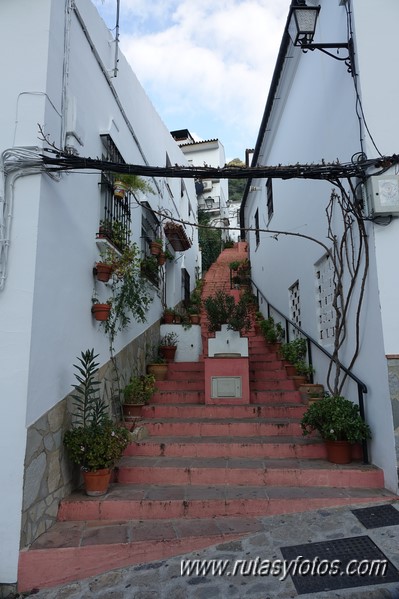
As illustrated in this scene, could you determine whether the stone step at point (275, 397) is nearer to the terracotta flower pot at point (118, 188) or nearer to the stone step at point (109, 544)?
the stone step at point (109, 544)

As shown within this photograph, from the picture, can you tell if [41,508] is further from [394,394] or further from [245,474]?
[394,394]

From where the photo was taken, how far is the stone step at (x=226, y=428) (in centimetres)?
536

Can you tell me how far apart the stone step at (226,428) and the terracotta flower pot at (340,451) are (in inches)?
30.8

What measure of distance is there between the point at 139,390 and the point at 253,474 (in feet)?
8.10

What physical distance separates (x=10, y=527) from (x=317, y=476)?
2.95m

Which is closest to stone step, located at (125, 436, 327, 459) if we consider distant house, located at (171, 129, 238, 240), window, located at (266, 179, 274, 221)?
window, located at (266, 179, 274, 221)

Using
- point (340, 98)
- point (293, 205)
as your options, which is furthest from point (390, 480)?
point (293, 205)

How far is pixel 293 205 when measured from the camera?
7.86m

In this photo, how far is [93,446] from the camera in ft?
12.8

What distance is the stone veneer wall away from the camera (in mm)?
3332

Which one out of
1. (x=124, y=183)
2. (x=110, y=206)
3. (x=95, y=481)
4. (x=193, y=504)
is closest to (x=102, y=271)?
(x=110, y=206)

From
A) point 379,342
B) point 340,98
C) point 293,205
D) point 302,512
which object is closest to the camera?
point 302,512

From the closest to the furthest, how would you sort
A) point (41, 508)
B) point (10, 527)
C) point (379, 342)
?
point (10, 527), point (41, 508), point (379, 342)

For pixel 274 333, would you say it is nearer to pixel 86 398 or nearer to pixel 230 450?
pixel 230 450
